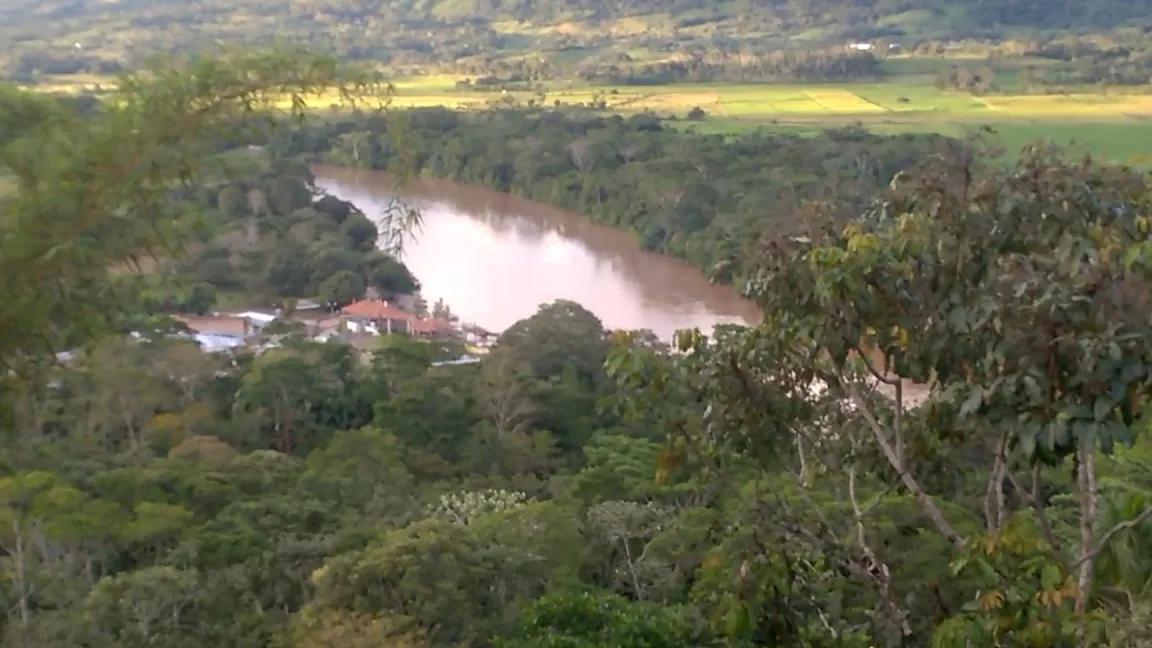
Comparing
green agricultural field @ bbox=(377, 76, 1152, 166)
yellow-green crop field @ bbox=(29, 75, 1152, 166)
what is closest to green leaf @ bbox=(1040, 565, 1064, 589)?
green agricultural field @ bbox=(377, 76, 1152, 166)

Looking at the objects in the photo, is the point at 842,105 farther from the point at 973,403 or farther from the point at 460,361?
the point at 973,403

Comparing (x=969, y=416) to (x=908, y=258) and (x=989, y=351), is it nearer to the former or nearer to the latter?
(x=989, y=351)

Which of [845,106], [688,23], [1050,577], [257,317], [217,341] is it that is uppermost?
[688,23]

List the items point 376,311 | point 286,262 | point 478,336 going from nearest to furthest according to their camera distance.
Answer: point 478,336
point 376,311
point 286,262

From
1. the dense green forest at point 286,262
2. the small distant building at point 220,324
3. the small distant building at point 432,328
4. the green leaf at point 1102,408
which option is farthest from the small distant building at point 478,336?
the green leaf at point 1102,408

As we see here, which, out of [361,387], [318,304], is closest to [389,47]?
[318,304]

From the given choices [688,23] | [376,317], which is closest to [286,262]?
[376,317]
